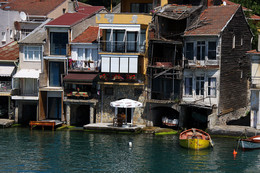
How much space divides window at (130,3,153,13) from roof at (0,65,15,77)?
16.5 metres

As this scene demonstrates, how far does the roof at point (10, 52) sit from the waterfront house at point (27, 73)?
1.68 metres

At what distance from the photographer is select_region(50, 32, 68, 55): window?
73125 mm

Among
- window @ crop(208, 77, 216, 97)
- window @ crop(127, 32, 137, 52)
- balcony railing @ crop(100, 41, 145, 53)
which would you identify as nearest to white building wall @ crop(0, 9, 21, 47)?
balcony railing @ crop(100, 41, 145, 53)

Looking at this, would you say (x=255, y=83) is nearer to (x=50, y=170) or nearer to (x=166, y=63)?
(x=166, y=63)

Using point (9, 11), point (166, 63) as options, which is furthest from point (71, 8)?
point (166, 63)

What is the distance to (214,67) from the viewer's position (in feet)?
218

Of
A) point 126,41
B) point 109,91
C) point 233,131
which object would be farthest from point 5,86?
point 233,131

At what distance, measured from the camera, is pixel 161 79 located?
2771 inches

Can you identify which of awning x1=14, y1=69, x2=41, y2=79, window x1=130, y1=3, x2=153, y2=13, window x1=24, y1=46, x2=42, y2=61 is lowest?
awning x1=14, y1=69, x2=41, y2=79

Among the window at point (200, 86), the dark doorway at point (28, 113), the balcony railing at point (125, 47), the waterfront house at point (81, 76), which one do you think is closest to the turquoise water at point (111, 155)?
the waterfront house at point (81, 76)

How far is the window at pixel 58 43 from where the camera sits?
2879 inches

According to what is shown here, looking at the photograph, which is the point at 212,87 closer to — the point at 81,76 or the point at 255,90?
the point at 255,90

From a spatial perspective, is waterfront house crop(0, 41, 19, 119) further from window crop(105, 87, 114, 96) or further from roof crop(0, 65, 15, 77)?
window crop(105, 87, 114, 96)

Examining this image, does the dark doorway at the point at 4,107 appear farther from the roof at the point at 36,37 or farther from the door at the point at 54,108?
the roof at the point at 36,37
